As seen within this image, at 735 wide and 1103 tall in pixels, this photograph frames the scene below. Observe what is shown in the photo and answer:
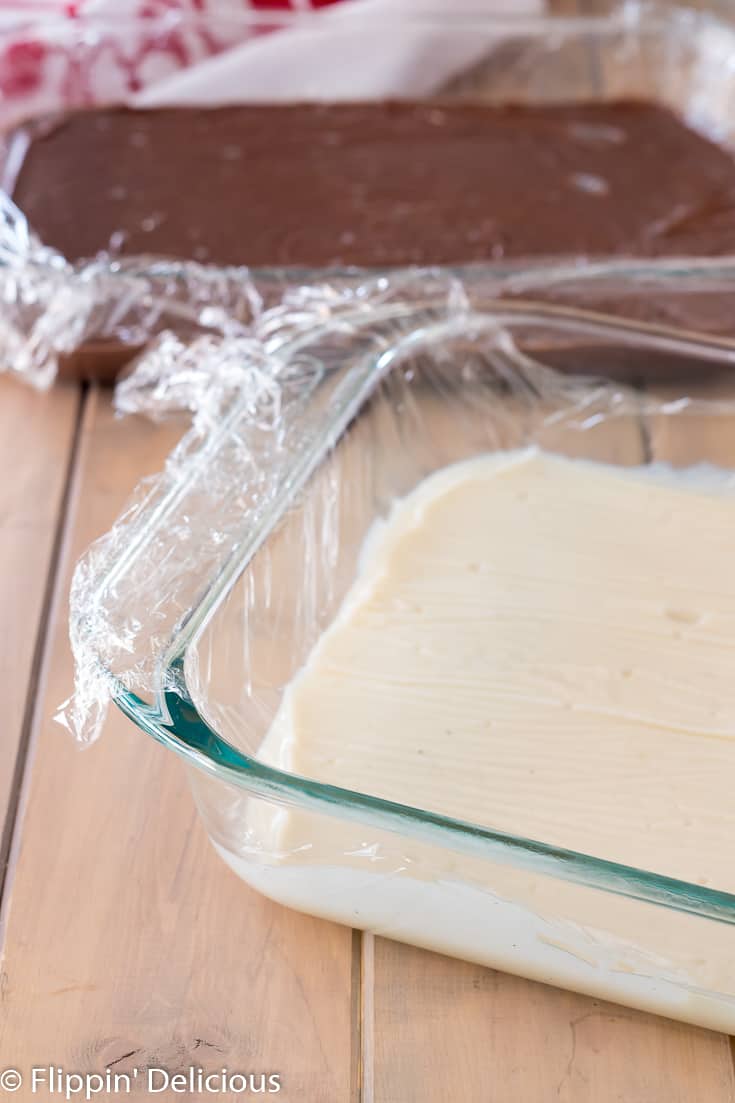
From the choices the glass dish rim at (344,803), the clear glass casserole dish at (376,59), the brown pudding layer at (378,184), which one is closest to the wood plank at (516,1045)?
the glass dish rim at (344,803)

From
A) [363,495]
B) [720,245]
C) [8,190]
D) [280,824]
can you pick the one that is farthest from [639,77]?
[280,824]

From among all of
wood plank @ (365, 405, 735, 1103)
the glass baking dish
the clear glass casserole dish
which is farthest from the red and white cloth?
wood plank @ (365, 405, 735, 1103)

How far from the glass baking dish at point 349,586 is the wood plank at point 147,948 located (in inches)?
1.8

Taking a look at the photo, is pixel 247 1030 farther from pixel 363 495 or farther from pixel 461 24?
pixel 461 24

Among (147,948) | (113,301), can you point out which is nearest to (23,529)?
(113,301)

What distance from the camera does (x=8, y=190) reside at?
1.45m

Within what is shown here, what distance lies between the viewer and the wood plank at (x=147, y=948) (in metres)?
0.78

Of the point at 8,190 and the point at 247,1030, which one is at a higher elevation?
the point at 8,190

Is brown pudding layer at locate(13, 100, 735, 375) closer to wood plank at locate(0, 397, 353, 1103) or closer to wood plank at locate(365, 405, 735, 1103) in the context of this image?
wood plank at locate(0, 397, 353, 1103)

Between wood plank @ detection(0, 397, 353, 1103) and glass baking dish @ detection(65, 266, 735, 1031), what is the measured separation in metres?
0.05

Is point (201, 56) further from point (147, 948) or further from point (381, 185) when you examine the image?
point (147, 948)

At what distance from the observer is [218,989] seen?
81 centimetres

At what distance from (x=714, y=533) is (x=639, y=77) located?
37.2 inches

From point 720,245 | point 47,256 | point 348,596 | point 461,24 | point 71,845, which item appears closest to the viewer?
point 71,845
